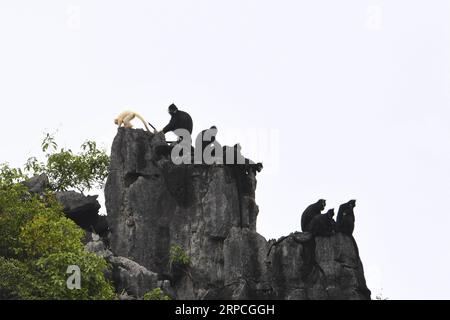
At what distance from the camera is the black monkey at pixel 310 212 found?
174 feet

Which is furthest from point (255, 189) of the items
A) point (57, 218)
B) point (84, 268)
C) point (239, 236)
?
point (84, 268)

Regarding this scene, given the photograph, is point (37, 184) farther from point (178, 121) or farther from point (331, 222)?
point (331, 222)

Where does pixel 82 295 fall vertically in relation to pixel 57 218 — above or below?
below

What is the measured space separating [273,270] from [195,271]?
320 centimetres

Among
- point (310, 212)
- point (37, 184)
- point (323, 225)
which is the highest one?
point (37, 184)

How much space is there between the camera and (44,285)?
130 ft

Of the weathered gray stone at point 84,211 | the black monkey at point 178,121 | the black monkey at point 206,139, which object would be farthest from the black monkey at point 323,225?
the weathered gray stone at point 84,211

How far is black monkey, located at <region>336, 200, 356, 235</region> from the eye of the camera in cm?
5250

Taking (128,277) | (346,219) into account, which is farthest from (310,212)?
(128,277)

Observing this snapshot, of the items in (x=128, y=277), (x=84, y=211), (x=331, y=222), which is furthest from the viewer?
(x=84, y=211)

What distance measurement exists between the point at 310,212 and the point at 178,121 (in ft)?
22.8

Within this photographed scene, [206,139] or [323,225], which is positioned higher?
[206,139]

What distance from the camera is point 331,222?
5272cm
